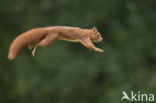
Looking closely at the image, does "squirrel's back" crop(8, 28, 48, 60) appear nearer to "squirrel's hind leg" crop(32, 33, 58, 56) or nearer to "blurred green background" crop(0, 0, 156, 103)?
"squirrel's hind leg" crop(32, 33, 58, 56)

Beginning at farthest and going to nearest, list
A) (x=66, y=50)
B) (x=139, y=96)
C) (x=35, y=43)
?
1. (x=66, y=50)
2. (x=139, y=96)
3. (x=35, y=43)

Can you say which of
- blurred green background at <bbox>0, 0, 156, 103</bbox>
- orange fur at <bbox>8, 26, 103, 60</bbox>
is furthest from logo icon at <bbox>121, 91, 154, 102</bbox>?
orange fur at <bbox>8, 26, 103, 60</bbox>

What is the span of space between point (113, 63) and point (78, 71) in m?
0.48

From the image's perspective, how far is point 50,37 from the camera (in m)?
0.95

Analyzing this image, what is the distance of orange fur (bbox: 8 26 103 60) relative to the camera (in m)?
0.90

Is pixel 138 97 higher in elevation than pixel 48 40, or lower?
higher

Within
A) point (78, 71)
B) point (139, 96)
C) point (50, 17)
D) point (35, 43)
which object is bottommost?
point (35, 43)

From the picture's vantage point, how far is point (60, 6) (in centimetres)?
493

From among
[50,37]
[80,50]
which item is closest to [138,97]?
[80,50]

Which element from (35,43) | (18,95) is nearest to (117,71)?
(18,95)

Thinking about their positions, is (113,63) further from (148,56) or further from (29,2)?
(29,2)

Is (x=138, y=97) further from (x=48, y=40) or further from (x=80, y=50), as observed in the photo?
(x=48, y=40)

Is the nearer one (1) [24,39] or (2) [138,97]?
(1) [24,39]

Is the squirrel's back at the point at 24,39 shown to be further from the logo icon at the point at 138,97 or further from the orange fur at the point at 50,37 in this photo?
the logo icon at the point at 138,97
